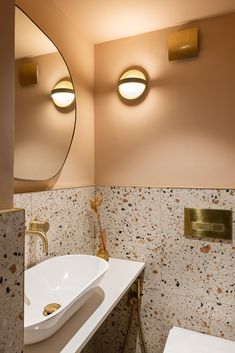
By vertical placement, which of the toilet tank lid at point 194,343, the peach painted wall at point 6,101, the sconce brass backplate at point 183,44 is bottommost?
the toilet tank lid at point 194,343

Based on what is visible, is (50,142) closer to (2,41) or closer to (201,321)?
(2,41)

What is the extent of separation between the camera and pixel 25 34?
116cm

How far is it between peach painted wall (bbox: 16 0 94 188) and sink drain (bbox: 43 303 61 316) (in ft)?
1.99

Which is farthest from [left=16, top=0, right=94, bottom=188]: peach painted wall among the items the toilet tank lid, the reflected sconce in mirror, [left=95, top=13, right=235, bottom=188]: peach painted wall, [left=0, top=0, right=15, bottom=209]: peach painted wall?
the toilet tank lid

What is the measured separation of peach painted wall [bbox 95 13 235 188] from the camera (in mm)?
1454

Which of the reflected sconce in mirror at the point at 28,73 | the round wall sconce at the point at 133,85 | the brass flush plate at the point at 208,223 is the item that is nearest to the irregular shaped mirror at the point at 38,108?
the reflected sconce in mirror at the point at 28,73

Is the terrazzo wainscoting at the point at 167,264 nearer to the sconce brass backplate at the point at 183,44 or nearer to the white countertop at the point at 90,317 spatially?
the white countertop at the point at 90,317

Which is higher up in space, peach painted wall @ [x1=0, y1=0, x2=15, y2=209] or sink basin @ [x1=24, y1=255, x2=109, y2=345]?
peach painted wall @ [x1=0, y1=0, x2=15, y2=209]

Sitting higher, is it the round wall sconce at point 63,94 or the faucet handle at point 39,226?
the round wall sconce at point 63,94

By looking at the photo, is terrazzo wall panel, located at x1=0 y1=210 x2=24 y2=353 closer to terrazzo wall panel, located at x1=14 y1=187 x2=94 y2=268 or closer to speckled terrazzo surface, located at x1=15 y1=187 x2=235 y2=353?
terrazzo wall panel, located at x1=14 y1=187 x2=94 y2=268

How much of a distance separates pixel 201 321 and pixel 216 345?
0.52 feet

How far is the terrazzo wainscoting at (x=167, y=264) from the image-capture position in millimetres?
1461

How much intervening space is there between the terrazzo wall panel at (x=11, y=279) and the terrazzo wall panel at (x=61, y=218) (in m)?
0.68

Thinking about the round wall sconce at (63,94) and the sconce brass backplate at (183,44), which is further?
the sconce brass backplate at (183,44)
